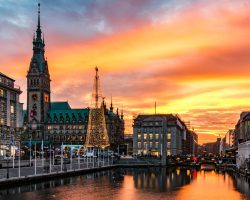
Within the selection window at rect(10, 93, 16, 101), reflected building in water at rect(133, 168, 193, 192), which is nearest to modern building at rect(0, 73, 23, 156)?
window at rect(10, 93, 16, 101)

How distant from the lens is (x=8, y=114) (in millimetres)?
172375

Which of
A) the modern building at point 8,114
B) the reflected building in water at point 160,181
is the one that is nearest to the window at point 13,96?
the modern building at point 8,114

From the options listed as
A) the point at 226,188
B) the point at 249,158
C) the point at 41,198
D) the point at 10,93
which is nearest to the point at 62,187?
the point at 41,198

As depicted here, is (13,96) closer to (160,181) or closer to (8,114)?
(8,114)

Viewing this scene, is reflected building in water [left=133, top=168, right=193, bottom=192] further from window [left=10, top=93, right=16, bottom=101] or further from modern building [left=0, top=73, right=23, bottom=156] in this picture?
window [left=10, top=93, right=16, bottom=101]

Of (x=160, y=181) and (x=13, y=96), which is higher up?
(x=13, y=96)

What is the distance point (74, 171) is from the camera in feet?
458

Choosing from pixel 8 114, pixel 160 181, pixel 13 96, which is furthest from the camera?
→ pixel 13 96

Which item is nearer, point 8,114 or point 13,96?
point 8,114

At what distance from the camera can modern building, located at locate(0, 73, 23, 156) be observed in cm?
16600

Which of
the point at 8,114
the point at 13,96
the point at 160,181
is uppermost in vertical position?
the point at 13,96

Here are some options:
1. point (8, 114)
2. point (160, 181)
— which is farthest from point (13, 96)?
point (160, 181)

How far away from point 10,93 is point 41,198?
105 metres

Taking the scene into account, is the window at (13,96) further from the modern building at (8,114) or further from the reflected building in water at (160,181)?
the reflected building in water at (160,181)
